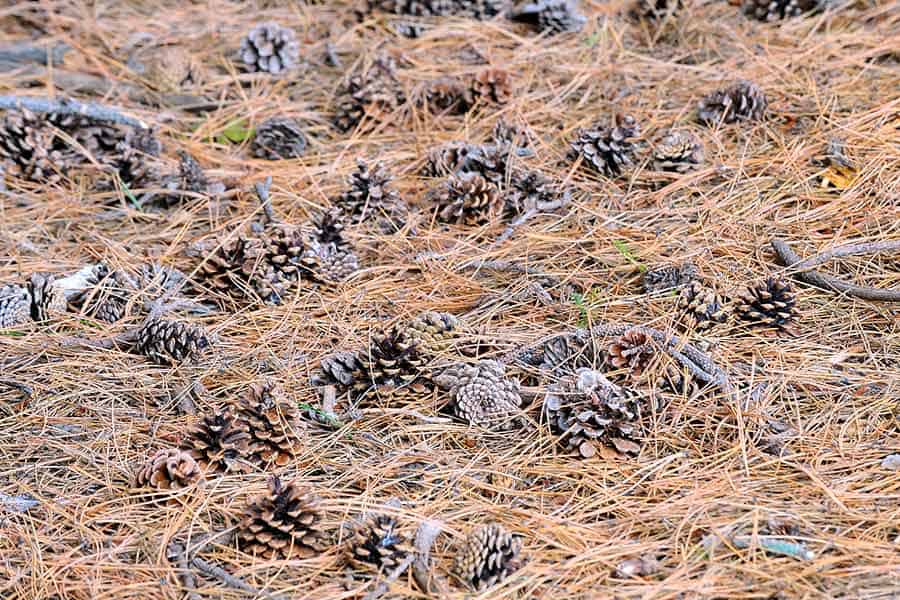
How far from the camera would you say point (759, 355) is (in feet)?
8.23

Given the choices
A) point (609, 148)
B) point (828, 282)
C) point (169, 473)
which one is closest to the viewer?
point (169, 473)

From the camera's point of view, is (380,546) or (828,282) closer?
(380,546)

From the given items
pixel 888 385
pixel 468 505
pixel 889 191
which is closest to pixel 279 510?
pixel 468 505

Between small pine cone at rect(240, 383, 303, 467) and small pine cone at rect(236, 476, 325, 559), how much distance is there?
0.74 feet

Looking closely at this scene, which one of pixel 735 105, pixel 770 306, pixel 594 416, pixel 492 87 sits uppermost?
pixel 735 105

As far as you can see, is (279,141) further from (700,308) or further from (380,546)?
(380,546)

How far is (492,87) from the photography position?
357 cm

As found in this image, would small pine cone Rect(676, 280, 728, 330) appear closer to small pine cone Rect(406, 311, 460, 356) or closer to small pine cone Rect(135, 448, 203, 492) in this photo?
small pine cone Rect(406, 311, 460, 356)

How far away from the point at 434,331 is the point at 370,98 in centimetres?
130

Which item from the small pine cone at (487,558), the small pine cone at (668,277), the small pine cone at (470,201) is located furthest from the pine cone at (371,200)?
the small pine cone at (487,558)

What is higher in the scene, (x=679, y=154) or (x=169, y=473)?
(x=679, y=154)

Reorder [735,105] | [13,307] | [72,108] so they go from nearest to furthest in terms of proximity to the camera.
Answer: [13,307] < [735,105] < [72,108]

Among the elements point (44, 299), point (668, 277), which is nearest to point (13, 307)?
point (44, 299)

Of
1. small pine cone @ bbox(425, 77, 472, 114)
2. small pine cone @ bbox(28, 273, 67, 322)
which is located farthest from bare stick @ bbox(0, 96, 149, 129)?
small pine cone @ bbox(425, 77, 472, 114)
